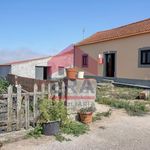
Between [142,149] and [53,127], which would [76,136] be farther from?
[142,149]

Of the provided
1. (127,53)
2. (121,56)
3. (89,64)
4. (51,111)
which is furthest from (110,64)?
(51,111)

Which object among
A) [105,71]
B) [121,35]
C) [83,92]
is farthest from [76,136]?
[105,71]

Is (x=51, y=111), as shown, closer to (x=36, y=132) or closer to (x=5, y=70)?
(x=36, y=132)

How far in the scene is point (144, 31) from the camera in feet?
62.5

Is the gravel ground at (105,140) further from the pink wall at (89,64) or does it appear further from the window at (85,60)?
the window at (85,60)

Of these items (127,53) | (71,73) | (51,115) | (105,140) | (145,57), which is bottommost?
(105,140)

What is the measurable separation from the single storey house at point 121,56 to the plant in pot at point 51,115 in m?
12.7

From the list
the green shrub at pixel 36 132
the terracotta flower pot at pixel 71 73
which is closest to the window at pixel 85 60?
the terracotta flower pot at pixel 71 73

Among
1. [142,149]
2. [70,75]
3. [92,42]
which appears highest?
[92,42]

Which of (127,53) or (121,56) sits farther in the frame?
(121,56)

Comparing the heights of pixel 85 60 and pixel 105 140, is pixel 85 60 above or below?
above

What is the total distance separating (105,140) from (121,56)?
51.3ft

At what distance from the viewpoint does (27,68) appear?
2566cm

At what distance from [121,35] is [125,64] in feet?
7.80
